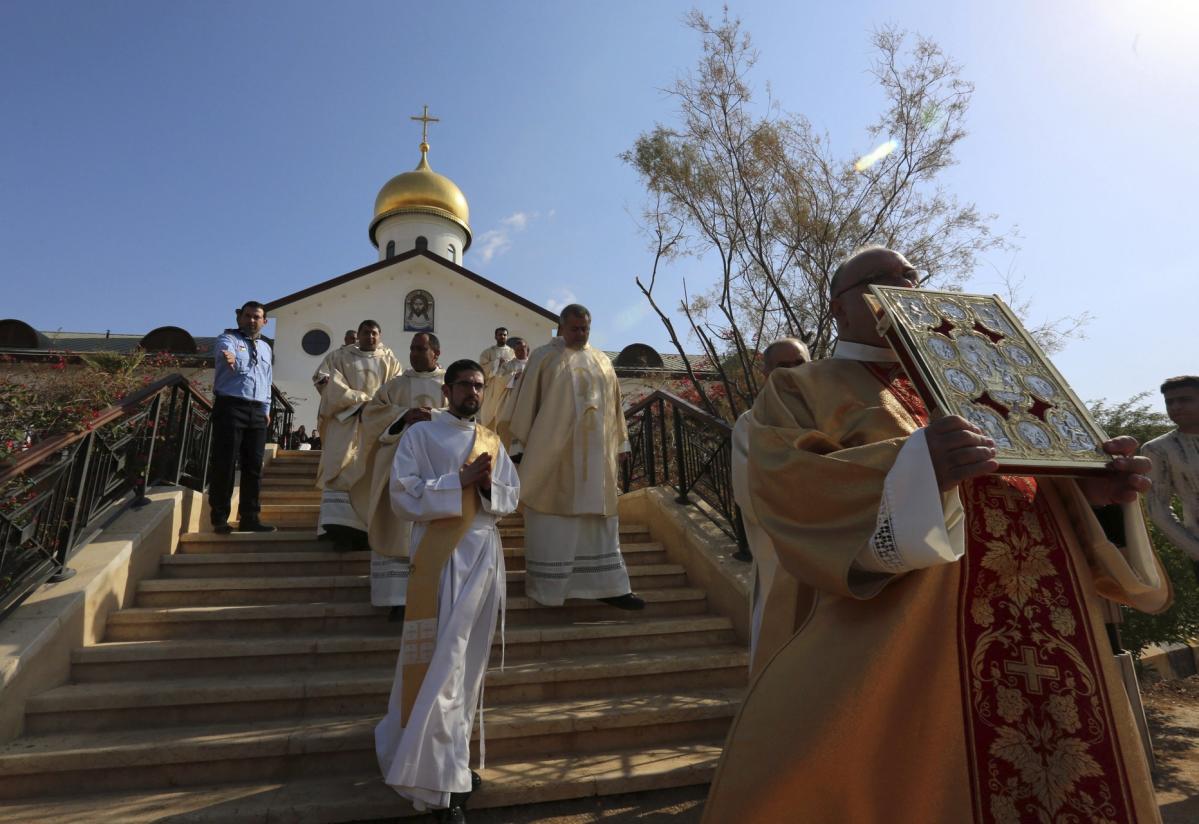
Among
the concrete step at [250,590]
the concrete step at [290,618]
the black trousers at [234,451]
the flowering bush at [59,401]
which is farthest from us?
the flowering bush at [59,401]

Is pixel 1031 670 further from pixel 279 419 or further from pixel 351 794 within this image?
pixel 279 419

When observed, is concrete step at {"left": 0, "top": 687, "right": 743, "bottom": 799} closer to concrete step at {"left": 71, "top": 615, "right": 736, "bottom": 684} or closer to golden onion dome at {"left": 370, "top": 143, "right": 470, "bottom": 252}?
concrete step at {"left": 71, "top": 615, "right": 736, "bottom": 684}

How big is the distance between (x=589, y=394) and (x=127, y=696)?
138 inches

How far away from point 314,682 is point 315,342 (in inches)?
790

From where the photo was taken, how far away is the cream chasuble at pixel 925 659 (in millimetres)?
1454

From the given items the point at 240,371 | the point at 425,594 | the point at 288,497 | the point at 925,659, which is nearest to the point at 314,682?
the point at 425,594

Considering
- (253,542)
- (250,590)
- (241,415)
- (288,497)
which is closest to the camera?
(250,590)

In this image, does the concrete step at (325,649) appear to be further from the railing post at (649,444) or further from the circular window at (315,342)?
the circular window at (315,342)

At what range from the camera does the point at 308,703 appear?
3877mm

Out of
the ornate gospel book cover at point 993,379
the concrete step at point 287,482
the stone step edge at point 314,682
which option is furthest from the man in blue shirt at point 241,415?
the ornate gospel book cover at point 993,379

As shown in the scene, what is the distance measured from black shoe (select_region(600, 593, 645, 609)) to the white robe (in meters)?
1.54

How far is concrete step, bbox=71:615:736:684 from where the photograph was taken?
4.07m

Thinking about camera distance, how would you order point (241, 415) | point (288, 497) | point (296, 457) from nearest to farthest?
point (241, 415), point (288, 497), point (296, 457)

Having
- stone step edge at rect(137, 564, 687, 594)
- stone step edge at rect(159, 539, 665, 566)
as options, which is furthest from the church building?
stone step edge at rect(137, 564, 687, 594)
